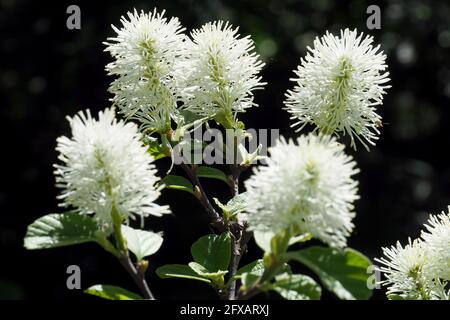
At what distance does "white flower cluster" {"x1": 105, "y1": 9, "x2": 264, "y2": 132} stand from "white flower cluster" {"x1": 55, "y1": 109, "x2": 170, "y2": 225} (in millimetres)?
243

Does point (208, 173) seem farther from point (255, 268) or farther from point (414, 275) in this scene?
point (414, 275)

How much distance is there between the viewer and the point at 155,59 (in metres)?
1.14

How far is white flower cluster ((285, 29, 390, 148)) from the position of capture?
112cm

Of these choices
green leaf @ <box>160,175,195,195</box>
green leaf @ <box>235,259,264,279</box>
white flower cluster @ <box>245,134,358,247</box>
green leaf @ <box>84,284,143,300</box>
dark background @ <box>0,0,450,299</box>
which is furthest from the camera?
dark background @ <box>0,0,450,299</box>

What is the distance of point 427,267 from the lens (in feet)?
3.43

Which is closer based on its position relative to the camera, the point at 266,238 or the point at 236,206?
the point at 266,238

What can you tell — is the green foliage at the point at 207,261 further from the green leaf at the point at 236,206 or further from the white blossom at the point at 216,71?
the white blossom at the point at 216,71

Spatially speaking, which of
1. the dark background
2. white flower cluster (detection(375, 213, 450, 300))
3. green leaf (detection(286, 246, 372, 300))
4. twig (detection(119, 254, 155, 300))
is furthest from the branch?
the dark background

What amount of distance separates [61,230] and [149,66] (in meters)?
0.32

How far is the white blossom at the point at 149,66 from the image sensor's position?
1.14 m

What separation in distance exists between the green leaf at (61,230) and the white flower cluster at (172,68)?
27 centimetres

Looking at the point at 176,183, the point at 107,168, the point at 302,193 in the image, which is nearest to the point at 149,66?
the point at 176,183

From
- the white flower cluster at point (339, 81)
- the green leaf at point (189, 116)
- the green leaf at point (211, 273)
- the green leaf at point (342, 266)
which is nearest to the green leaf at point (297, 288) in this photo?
the green leaf at point (342, 266)

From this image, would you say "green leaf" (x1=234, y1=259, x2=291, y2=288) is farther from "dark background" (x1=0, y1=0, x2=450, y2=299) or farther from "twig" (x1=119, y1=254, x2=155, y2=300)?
"dark background" (x1=0, y1=0, x2=450, y2=299)
